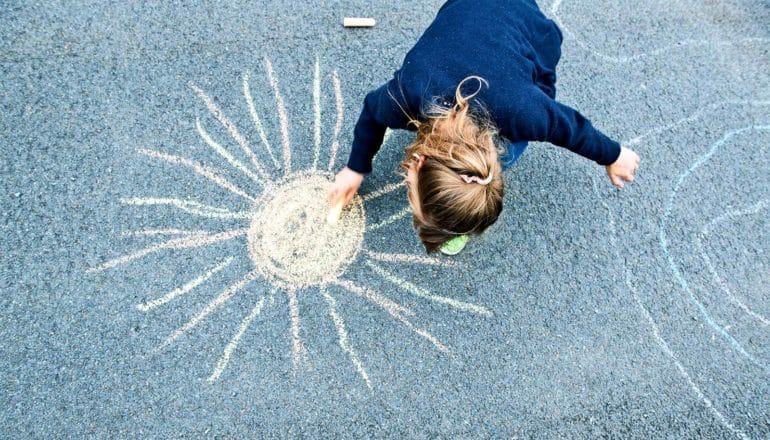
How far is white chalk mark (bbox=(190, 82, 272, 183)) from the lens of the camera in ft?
5.93

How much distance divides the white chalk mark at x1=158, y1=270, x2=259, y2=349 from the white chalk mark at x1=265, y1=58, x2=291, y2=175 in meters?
0.41

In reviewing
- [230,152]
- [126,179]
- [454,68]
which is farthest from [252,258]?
[454,68]

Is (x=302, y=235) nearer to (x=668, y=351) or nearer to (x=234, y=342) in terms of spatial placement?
(x=234, y=342)

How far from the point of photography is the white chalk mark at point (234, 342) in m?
1.60

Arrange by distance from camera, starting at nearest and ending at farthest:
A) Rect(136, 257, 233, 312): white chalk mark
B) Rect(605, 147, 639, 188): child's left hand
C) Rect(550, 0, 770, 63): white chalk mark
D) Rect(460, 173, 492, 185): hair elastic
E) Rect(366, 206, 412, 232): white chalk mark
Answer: Rect(460, 173, 492, 185): hair elastic
Rect(605, 147, 639, 188): child's left hand
Rect(136, 257, 233, 312): white chalk mark
Rect(366, 206, 412, 232): white chalk mark
Rect(550, 0, 770, 63): white chalk mark

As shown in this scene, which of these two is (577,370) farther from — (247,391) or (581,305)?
(247,391)

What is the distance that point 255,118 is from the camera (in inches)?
73.8

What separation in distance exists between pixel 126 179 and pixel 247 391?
2.87ft

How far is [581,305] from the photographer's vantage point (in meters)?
1.75

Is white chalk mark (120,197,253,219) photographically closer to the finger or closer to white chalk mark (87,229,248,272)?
white chalk mark (87,229,248,272)

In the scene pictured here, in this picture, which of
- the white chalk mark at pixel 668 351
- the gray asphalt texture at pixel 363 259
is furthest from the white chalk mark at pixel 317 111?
the white chalk mark at pixel 668 351

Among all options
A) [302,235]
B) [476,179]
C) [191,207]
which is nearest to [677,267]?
[476,179]

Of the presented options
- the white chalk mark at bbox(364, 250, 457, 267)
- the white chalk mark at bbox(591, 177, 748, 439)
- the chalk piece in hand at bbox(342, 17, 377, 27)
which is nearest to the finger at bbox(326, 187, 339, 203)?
the white chalk mark at bbox(364, 250, 457, 267)

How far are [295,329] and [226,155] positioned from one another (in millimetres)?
693
